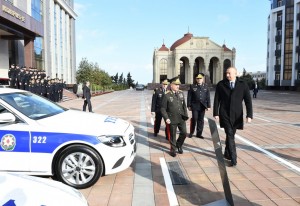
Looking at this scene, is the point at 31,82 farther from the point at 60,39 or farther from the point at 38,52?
the point at 60,39

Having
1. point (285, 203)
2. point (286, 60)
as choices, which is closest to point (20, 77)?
point (285, 203)

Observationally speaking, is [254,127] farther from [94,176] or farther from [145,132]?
[94,176]

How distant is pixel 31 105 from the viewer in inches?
200

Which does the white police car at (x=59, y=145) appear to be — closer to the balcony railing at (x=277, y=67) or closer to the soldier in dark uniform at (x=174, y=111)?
the soldier in dark uniform at (x=174, y=111)

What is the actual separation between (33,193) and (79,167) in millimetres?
2371

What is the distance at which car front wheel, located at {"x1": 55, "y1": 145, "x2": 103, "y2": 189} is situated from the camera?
14.9ft

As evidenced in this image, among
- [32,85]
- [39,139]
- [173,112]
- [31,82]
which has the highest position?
[31,82]

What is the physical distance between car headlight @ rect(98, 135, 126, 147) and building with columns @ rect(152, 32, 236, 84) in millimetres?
70608

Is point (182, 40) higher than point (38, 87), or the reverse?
point (182, 40)

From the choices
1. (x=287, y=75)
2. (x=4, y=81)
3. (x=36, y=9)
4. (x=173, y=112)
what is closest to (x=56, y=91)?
(x=4, y=81)

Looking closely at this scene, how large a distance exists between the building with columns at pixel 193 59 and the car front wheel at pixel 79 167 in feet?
233

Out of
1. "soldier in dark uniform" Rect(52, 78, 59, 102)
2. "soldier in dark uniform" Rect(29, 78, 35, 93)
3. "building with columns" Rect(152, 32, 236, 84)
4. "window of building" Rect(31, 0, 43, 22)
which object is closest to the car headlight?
"soldier in dark uniform" Rect(29, 78, 35, 93)

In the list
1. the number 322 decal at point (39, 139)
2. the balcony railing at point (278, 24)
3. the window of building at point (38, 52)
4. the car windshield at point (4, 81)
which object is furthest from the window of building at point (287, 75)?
the number 322 decal at point (39, 139)

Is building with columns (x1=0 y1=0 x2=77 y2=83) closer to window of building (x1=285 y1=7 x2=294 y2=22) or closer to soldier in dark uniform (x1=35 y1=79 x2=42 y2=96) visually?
soldier in dark uniform (x1=35 y1=79 x2=42 y2=96)
